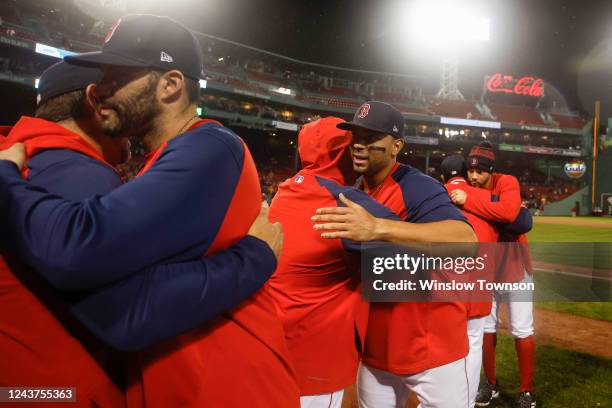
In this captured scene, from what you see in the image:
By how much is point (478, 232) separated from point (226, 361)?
3062 mm

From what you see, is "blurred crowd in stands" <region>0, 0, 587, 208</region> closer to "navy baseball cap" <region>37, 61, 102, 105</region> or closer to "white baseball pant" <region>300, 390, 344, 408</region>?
"white baseball pant" <region>300, 390, 344, 408</region>

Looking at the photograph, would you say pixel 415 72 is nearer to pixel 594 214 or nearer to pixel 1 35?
pixel 594 214

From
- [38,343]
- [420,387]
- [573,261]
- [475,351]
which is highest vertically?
[38,343]

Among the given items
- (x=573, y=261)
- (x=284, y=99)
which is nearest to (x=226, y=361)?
(x=573, y=261)

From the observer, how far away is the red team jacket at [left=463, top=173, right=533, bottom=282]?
3494 millimetres

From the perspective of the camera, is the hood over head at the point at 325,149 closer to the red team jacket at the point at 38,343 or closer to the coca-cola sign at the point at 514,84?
the red team jacket at the point at 38,343

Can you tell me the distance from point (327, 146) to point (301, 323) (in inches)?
36.3

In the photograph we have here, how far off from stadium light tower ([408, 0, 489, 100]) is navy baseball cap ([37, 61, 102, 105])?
1544 inches

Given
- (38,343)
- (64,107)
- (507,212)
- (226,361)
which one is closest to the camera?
(38,343)

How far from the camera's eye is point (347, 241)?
1.80 m

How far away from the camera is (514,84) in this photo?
49.7m

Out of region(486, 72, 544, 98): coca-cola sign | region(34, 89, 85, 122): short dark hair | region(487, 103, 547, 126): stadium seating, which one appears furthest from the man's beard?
region(486, 72, 544, 98): coca-cola sign

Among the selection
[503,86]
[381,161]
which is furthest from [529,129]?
[381,161]

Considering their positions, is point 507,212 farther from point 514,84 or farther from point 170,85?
point 514,84
